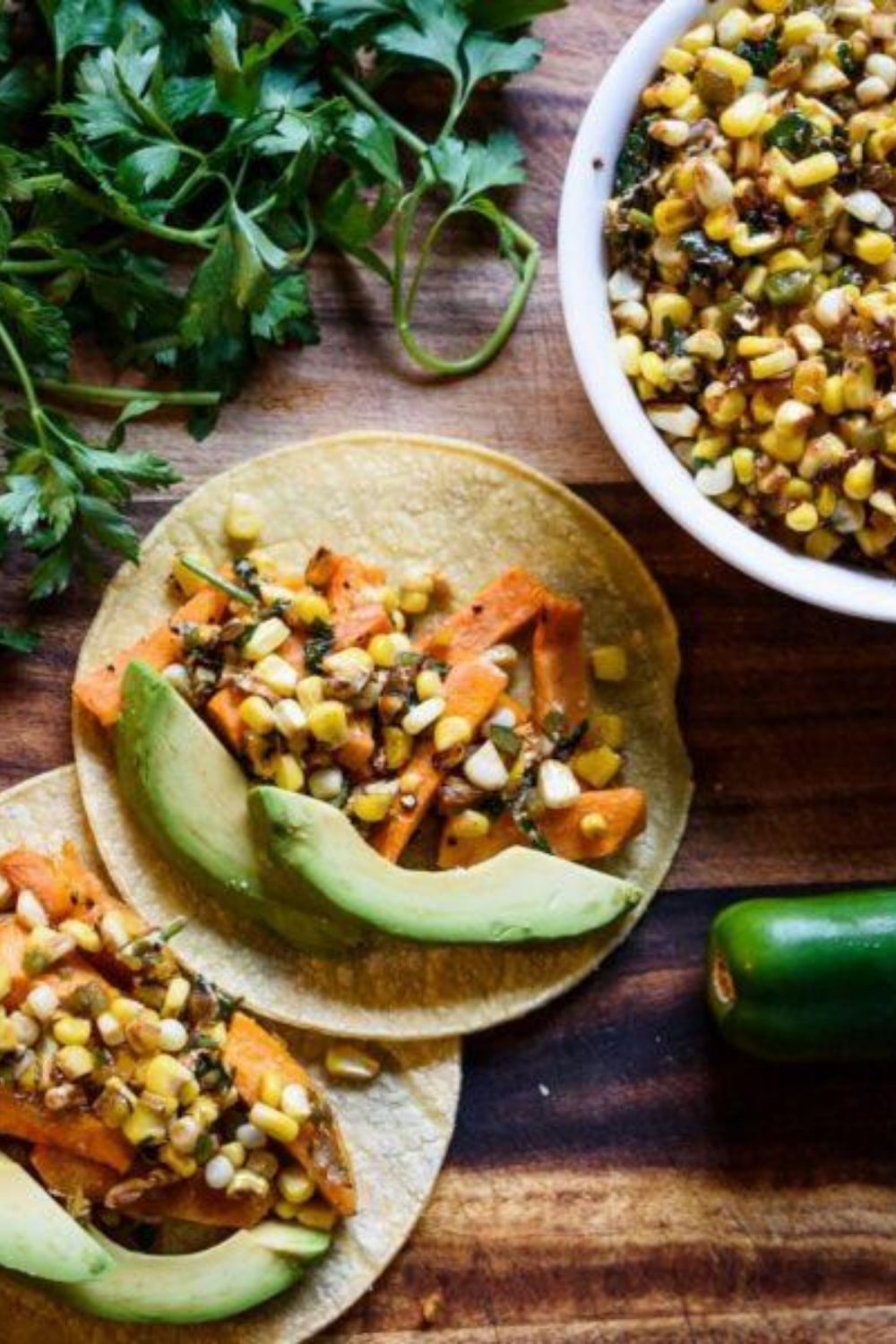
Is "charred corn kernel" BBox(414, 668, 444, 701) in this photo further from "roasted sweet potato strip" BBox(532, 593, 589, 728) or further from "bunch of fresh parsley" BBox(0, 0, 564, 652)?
"bunch of fresh parsley" BBox(0, 0, 564, 652)

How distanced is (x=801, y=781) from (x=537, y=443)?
82cm

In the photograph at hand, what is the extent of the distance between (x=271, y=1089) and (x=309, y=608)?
839mm

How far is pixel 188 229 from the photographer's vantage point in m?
3.38

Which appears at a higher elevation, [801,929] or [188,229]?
[188,229]

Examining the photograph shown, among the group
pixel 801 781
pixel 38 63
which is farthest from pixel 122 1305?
pixel 38 63

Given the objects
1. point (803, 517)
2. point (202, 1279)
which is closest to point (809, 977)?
point (803, 517)

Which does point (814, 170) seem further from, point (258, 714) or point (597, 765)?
point (258, 714)

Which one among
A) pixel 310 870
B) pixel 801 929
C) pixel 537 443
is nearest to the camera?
Answer: pixel 310 870

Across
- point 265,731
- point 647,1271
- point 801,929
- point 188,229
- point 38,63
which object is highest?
point 38,63

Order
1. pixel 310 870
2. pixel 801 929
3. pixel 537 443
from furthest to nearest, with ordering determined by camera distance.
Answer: pixel 537 443 < pixel 801 929 < pixel 310 870

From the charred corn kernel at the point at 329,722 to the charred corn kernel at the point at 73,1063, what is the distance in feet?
2.17

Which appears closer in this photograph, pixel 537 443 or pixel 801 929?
pixel 801 929

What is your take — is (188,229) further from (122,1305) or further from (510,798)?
(122,1305)

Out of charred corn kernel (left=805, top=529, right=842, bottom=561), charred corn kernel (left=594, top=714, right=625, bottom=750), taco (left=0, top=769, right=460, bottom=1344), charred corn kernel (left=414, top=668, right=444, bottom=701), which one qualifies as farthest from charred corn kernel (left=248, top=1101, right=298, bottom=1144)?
charred corn kernel (left=805, top=529, right=842, bottom=561)
